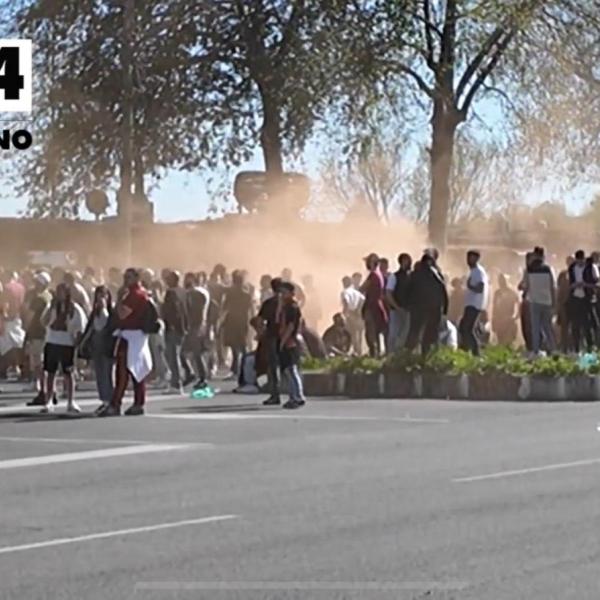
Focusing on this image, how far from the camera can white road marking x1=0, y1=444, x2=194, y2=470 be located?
1845 centimetres

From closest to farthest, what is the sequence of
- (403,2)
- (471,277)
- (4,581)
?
(4,581), (471,277), (403,2)

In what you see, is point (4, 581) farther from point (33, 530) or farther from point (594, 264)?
point (594, 264)

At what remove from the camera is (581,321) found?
103 ft

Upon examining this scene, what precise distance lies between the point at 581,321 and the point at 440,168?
12.2 metres

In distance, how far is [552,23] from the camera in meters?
42.4

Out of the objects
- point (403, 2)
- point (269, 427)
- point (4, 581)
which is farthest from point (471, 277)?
point (4, 581)

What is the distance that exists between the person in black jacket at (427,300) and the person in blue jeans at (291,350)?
3134mm

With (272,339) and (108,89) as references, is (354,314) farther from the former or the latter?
(108,89)

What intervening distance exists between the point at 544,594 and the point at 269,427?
1101 cm

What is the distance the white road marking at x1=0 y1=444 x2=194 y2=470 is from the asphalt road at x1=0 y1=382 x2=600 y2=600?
3 cm

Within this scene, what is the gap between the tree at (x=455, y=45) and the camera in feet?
134

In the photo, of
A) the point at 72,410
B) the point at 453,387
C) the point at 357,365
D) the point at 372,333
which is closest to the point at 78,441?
the point at 72,410

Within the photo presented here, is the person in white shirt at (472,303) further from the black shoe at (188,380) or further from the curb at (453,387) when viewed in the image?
the black shoe at (188,380)

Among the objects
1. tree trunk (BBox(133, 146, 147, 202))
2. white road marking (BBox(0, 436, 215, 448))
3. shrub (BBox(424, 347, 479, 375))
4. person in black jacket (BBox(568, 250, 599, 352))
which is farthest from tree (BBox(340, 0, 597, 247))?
white road marking (BBox(0, 436, 215, 448))
